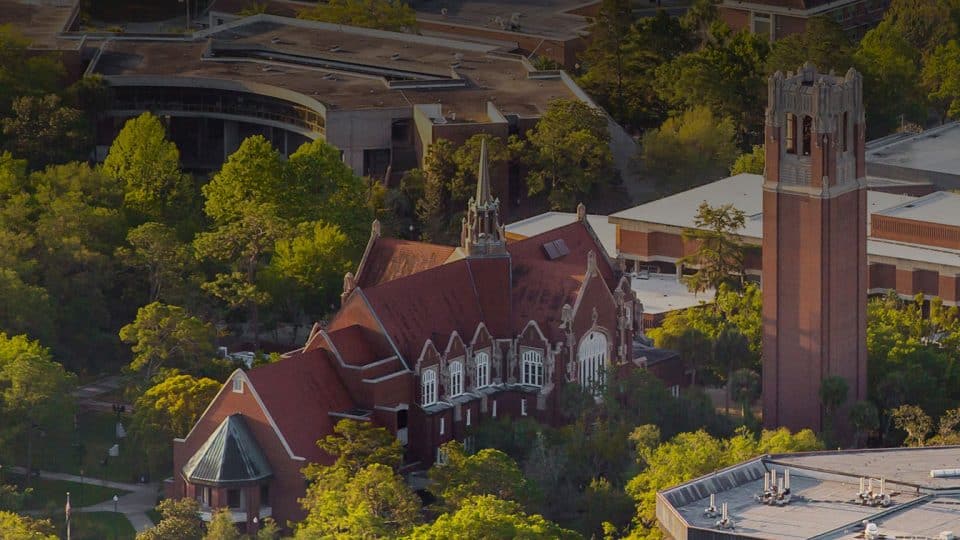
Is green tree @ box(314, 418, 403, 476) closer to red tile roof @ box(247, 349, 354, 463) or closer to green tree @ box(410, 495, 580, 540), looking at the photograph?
red tile roof @ box(247, 349, 354, 463)

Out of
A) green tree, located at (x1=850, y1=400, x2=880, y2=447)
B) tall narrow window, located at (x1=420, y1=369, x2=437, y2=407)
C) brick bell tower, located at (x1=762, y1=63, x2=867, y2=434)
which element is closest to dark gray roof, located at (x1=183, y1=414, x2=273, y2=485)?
tall narrow window, located at (x1=420, y1=369, x2=437, y2=407)

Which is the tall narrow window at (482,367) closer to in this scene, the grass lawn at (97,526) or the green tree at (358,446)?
the green tree at (358,446)

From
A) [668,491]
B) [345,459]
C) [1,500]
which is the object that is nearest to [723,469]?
[668,491]

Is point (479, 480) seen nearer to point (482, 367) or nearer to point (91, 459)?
point (482, 367)

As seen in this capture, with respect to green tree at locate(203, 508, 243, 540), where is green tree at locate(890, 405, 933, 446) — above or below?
above

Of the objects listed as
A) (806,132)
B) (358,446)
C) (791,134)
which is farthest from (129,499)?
(806,132)

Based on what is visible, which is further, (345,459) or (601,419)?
(601,419)

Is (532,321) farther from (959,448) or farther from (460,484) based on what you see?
(959,448)
